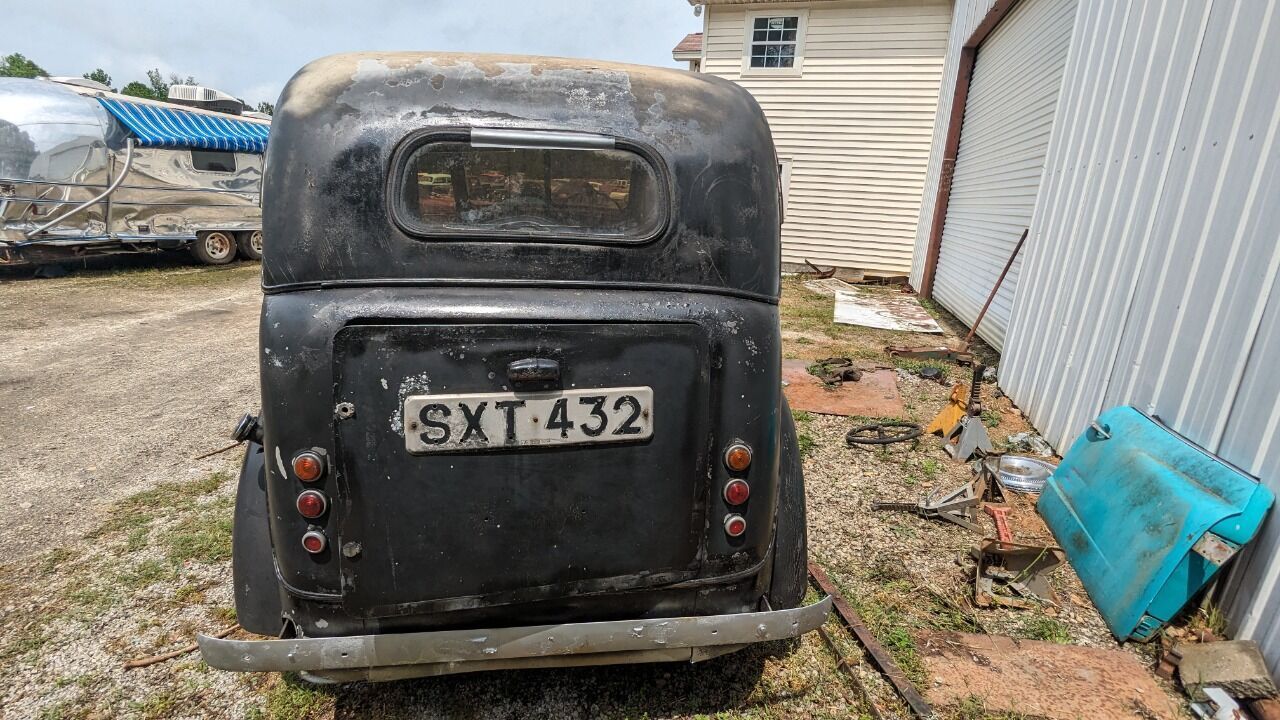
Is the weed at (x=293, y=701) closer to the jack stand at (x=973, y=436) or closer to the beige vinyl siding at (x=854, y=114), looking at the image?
the jack stand at (x=973, y=436)

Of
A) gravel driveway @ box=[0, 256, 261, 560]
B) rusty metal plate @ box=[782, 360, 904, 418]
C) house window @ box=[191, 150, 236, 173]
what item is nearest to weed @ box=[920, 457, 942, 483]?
rusty metal plate @ box=[782, 360, 904, 418]

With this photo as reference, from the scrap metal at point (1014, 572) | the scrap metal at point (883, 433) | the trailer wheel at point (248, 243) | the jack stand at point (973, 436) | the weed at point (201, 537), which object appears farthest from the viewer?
the trailer wheel at point (248, 243)

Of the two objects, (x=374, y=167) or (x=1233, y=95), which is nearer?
(x=374, y=167)

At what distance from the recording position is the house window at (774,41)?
1274 centimetres

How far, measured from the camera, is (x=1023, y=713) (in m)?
2.42

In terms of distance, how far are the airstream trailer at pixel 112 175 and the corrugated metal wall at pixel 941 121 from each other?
13278 mm

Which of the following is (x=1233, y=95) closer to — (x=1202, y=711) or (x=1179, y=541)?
(x=1179, y=541)

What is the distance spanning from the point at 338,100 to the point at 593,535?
5.22 ft

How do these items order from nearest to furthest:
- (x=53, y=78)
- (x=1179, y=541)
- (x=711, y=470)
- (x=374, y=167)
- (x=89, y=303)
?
(x=374, y=167), (x=711, y=470), (x=1179, y=541), (x=89, y=303), (x=53, y=78)

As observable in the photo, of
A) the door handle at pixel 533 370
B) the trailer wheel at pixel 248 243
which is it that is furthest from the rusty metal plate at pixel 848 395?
the trailer wheel at pixel 248 243

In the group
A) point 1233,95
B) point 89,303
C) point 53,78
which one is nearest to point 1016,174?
point 1233,95

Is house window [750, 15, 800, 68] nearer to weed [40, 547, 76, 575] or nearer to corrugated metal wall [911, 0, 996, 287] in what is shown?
corrugated metal wall [911, 0, 996, 287]

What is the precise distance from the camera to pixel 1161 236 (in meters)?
3.65

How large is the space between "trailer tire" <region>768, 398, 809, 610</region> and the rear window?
113 cm
